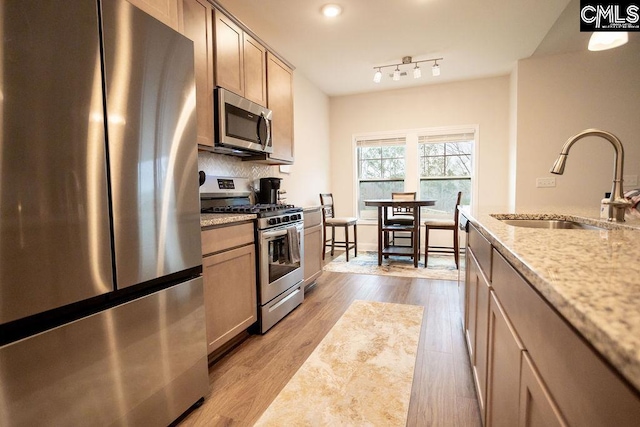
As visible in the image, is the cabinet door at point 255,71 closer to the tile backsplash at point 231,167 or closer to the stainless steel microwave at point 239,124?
the stainless steel microwave at point 239,124

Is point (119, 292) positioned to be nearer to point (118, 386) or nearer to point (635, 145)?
point (118, 386)

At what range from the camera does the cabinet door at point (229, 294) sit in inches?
67.9

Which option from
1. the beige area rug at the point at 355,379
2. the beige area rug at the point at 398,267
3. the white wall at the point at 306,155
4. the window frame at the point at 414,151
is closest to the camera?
the beige area rug at the point at 355,379

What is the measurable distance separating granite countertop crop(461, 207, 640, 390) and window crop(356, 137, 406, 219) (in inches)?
165

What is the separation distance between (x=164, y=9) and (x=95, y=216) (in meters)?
1.18

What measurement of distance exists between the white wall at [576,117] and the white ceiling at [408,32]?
29 cm

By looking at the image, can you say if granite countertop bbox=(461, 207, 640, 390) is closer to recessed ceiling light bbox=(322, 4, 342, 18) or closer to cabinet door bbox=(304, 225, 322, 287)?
cabinet door bbox=(304, 225, 322, 287)

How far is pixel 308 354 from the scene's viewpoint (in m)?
1.93

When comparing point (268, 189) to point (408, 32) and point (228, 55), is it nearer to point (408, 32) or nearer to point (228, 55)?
point (228, 55)

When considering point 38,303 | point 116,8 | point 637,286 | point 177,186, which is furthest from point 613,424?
point 116,8

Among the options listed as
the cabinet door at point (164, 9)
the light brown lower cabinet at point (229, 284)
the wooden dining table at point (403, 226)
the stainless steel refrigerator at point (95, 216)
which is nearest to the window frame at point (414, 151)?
the wooden dining table at point (403, 226)

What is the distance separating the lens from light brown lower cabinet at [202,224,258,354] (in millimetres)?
1723

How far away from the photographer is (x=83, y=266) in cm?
98

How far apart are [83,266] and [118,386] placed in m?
0.45
